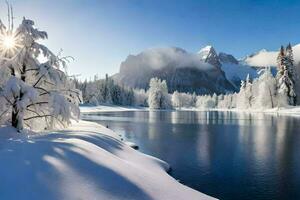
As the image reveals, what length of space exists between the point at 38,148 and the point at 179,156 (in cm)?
1666

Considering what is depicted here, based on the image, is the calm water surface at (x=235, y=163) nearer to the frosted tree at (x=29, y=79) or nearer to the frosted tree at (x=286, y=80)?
the frosted tree at (x=29, y=79)

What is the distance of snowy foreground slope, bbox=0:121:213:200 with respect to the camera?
1249 centimetres

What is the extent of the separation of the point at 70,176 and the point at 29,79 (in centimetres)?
1424

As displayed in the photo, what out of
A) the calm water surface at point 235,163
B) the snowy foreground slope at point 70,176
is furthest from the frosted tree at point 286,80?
the snowy foreground slope at point 70,176

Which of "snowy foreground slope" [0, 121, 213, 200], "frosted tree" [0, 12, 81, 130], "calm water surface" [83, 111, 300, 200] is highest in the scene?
"frosted tree" [0, 12, 81, 130]

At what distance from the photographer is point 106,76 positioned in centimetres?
19375

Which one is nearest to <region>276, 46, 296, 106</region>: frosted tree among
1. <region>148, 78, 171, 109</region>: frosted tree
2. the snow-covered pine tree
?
the snow-covered pine tree

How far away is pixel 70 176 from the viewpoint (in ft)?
44.4

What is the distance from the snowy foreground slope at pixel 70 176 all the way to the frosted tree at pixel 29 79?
3.88 m

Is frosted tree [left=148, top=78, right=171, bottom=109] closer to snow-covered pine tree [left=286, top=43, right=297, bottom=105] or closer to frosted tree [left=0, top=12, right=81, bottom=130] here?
snow-covered pine tree [left=286, top=43, right=297, bottom=105]

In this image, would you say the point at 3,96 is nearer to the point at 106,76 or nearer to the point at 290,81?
the point at 290,81

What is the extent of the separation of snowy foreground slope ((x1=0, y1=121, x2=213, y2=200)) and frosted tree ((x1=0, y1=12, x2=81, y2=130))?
3.88 meters

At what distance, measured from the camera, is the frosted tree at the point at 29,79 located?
21.3 metres

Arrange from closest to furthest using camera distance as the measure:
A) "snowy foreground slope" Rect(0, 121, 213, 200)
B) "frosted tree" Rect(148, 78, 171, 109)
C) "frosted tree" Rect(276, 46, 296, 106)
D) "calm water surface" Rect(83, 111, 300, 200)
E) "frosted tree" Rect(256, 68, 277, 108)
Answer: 1. "snowy foreground slope" Rect(0, 121, 213, 200)
2. "calm water surface" Rect(83, 111, 300, 200)
3. "frosted tree" Rect(276, 46, 296, 106)
4. "frosted tree" Rect(256, 68, 277, 108)
5. "frosted tree" Rect(148, 78, 171, 109)
